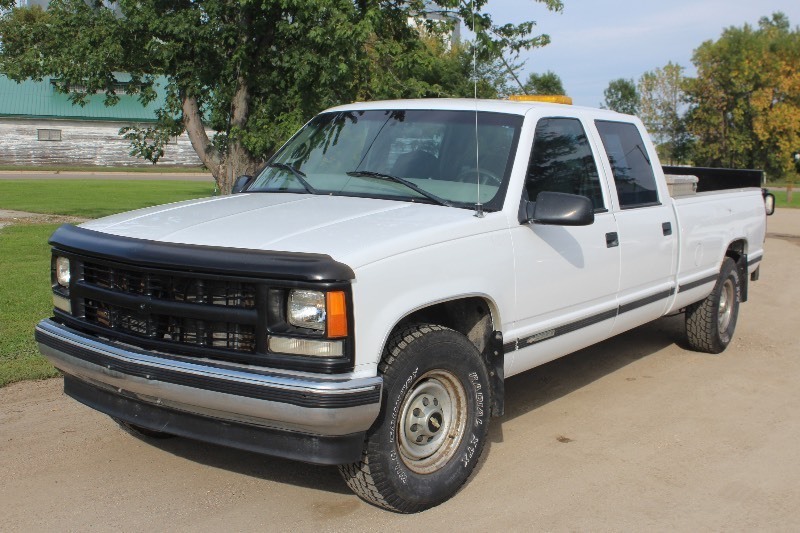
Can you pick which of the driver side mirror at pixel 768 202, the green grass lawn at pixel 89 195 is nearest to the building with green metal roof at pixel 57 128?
the green grass lawn at pixel 89 195

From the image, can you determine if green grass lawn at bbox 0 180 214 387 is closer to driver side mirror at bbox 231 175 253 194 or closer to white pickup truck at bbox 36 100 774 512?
driver side mirror at bbox 231 175 253 194

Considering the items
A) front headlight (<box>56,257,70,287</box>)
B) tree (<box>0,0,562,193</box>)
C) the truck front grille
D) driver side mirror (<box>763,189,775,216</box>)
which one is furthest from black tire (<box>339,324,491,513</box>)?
tree (<box>0,0,562,193</box>)

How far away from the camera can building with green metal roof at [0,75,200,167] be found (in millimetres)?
49625

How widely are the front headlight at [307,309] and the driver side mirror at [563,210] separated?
5.08 ft

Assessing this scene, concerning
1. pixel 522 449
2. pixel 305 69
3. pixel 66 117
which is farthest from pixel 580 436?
pixel 66 117

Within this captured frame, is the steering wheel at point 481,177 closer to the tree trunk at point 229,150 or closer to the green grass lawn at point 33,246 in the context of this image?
the green grass lawn at point 33,246

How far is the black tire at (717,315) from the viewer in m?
7.40

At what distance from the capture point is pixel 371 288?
3.79m

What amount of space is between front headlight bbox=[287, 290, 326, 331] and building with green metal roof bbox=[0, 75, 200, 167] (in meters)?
47.6

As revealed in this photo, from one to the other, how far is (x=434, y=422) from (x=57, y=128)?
168 feet

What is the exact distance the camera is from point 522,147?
506cm

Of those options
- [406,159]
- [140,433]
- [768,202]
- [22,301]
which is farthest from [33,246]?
[768,202]

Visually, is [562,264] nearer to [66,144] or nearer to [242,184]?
[242,184]

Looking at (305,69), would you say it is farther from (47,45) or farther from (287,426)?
(287,426)
